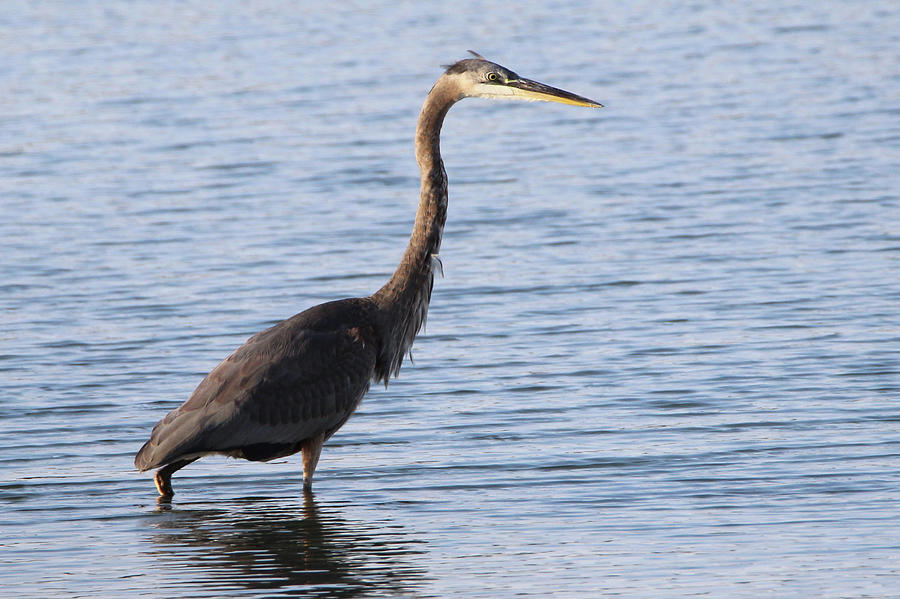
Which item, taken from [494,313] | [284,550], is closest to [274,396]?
[284,550]

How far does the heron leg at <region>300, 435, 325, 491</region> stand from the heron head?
2.28 m

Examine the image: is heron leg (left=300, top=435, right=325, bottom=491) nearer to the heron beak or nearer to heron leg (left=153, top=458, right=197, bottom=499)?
heron leg (left=153, top=458, right=197, bottom=499)

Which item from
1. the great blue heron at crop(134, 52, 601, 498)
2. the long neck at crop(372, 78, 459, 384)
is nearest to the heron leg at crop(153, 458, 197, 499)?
the great blue heron at crop(134, 52, 601, 498)

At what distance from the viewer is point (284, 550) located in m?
7.83

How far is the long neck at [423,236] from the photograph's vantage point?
9133mm

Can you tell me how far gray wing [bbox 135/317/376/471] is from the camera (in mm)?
8242

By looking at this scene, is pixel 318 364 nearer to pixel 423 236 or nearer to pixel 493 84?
pixel 423 236

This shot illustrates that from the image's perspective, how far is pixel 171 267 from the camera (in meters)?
13.9

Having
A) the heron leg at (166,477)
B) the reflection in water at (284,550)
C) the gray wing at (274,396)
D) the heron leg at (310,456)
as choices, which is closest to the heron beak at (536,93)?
the gray wing at (274,396)

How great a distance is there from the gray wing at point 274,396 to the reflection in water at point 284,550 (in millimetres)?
381

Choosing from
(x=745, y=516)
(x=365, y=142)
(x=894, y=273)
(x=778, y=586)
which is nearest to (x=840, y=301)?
(x=894, y=273)

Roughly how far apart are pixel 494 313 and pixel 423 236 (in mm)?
3146

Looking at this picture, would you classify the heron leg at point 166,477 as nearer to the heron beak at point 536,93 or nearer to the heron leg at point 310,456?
the heron leg at point 310,456

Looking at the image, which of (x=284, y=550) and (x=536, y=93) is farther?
(x=536, y=93)
